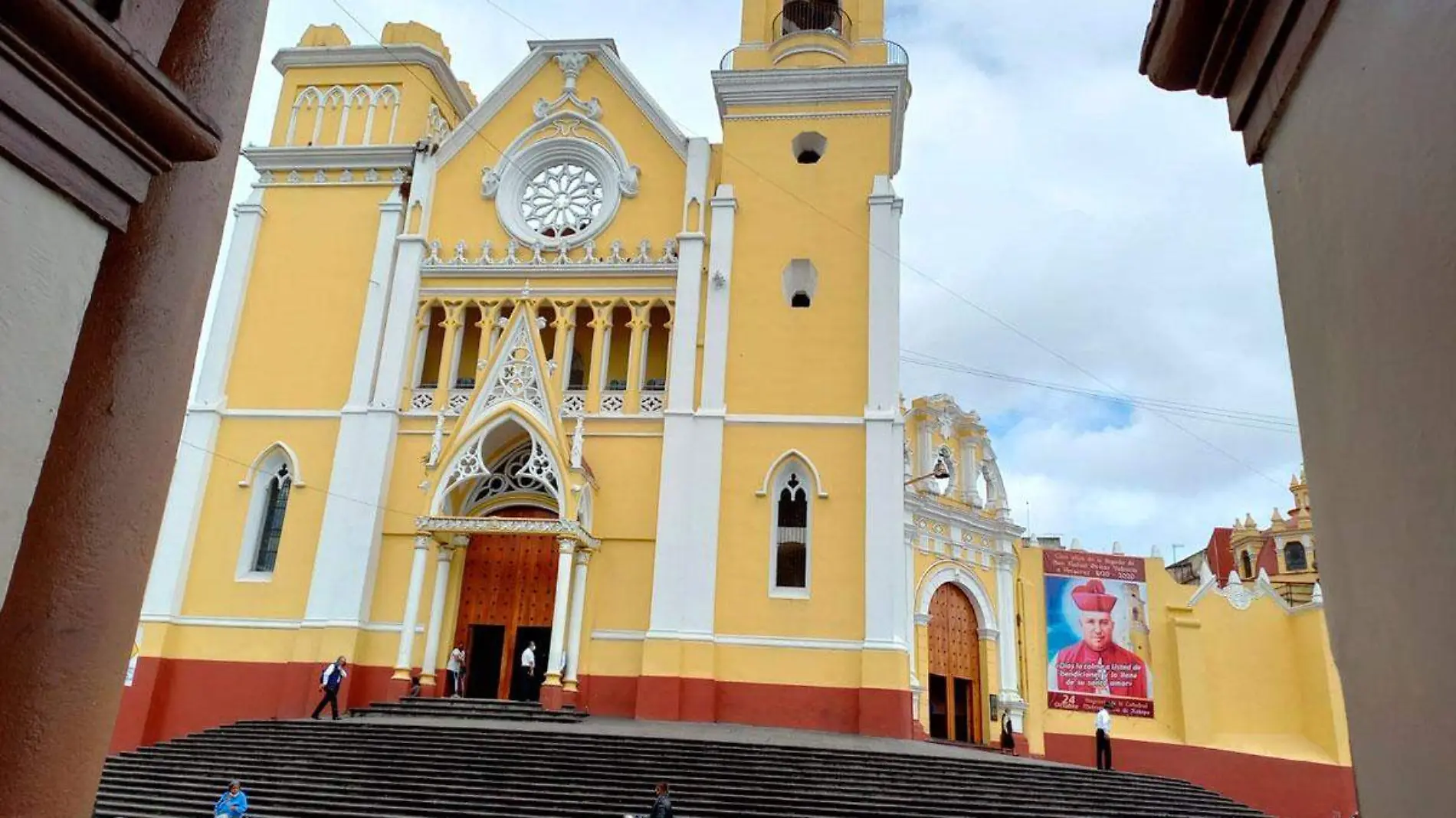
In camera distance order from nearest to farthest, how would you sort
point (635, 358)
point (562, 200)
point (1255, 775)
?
1. point (635, 358)
2. point (562, 200)
3. point (1255, 775)

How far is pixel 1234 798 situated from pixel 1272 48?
26.2 metres

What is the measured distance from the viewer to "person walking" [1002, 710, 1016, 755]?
77.0 ft

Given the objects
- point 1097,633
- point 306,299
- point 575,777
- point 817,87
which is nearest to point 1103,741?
point 1097,633

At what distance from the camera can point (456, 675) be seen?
64.8ft

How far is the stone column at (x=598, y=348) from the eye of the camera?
21812 mm

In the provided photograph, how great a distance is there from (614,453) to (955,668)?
1015 centimetres

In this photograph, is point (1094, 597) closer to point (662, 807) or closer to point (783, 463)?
point (783, 463)

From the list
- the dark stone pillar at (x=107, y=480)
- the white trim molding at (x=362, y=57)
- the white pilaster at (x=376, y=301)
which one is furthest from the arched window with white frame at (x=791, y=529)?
the dark stone pillar at (x=107, y=480)

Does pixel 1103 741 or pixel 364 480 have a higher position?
pixel 364 480

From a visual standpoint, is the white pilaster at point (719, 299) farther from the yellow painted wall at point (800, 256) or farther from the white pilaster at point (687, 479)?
the yellow painted wall at point (800, 256)

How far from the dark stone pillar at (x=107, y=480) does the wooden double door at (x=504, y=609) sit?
18.1 meters

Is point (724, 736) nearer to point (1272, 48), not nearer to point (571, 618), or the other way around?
point (571, 618)

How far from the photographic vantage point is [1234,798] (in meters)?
24.4

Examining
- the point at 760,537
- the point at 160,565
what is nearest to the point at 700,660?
the point at 760,537
